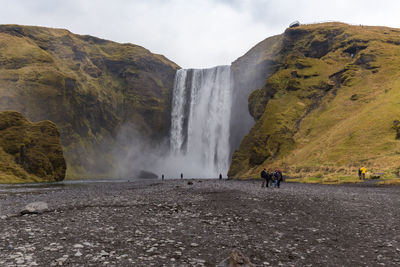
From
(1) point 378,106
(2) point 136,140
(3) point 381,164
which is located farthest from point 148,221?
(2) point 136,140

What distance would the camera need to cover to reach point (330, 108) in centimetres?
5353

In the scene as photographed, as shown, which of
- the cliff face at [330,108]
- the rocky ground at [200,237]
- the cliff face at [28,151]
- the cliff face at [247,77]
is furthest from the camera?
the cliff face at [247,77]

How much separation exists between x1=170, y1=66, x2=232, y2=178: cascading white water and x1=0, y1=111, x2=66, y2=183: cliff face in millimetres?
41621

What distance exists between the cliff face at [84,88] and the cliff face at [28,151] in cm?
1747

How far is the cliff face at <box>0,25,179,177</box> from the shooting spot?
77.3 meters

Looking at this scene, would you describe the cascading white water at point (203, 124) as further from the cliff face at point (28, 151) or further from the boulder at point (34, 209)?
the boulder at point (34, 209)

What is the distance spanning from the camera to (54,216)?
38.7 feet

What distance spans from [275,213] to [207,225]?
3.84 m

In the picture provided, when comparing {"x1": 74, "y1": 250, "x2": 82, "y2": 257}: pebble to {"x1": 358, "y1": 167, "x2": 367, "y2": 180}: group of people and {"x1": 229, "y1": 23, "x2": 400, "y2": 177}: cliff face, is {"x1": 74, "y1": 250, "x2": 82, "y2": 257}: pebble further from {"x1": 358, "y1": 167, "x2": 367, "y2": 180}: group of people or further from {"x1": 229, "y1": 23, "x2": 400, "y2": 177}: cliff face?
{"x1": 229, "y1": 23, "x2": 400, "y2": 177}: cliff face

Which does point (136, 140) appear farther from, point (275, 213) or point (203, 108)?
point (275, 213)

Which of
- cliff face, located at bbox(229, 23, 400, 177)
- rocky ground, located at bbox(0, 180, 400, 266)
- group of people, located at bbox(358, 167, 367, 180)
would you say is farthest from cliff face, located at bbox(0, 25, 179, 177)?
rocky ground, located at bbox(0, 180, 400, 266)

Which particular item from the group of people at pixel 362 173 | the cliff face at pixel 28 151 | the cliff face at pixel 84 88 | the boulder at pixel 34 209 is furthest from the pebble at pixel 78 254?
the cliff face at pixel 84 88

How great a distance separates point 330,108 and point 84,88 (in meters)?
75.9

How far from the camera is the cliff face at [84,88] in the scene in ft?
254
